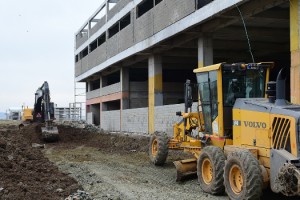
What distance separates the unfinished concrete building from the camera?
16375 millimetres

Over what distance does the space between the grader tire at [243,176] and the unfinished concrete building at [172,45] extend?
6052 millimetres

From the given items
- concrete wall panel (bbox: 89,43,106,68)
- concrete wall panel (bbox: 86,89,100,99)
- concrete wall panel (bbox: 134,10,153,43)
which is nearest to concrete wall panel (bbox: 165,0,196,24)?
concrete wall panel (bbox: 134,10,153,43)

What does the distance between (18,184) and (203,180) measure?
4470 millimetres

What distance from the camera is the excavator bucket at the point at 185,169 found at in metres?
10.3

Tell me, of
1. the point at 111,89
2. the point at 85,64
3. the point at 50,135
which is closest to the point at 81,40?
the point at 85,64

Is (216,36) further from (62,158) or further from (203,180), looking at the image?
(203,180)

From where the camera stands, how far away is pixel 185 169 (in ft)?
33.9

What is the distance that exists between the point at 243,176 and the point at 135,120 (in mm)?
21907

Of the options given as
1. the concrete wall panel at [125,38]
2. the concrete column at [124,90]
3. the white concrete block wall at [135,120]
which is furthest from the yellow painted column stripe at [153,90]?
the concrete column at [124,90]

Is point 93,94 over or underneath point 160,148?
over

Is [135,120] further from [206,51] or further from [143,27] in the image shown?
[206,51]

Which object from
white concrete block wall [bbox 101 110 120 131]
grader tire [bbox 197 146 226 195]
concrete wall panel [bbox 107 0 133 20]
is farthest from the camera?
white concrete block wall [bbox 101 110 120 131]

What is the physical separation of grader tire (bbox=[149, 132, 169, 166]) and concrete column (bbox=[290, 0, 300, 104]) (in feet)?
14.1

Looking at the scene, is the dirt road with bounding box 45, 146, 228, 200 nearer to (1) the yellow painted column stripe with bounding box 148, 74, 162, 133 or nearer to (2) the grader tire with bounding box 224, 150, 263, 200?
(2) the grader tire with bounding box 224, 150, 263, 200
